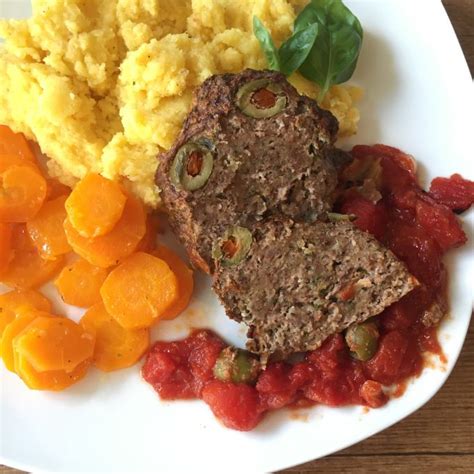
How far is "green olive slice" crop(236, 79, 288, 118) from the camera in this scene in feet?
14.1

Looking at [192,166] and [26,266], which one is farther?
[26,266]

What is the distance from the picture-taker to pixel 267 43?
14.7ft

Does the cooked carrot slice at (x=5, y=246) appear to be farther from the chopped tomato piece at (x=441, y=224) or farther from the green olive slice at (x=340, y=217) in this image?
the chopped tomato piece at (x=441, y=224)

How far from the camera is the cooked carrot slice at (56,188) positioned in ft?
15.4

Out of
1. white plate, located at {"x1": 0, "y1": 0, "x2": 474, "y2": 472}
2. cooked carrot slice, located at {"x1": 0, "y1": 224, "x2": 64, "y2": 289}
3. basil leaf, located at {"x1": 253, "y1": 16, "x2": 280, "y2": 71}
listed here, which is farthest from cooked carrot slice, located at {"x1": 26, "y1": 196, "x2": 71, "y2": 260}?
basil leaf, located at {"x1": 253, "y1": 16, "x2": 280, "y2": 71}

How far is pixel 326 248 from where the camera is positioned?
4.19m

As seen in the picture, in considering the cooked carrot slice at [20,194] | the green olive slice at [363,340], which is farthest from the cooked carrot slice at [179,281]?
the green olive slice at [363,340]

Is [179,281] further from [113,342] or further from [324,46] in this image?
[324,46]

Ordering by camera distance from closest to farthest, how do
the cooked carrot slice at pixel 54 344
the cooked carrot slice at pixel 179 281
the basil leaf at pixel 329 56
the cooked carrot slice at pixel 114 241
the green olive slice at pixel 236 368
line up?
1. the cooked carrot slice at pixel 54 344
2. the green olive slice at pixel 236 368
3. the cooked carrot slice at pixel 114 241
4. the cooked carrot slice at pixel 179 281
5. the basil leaf at pixel 329 56

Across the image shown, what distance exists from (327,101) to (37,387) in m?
2.71

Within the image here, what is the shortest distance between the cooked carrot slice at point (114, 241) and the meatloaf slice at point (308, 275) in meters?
0.61

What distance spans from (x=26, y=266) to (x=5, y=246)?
188 millimetres

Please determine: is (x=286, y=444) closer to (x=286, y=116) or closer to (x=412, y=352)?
(x=412, y=352)

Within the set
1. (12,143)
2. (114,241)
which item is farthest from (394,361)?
(12,143)
